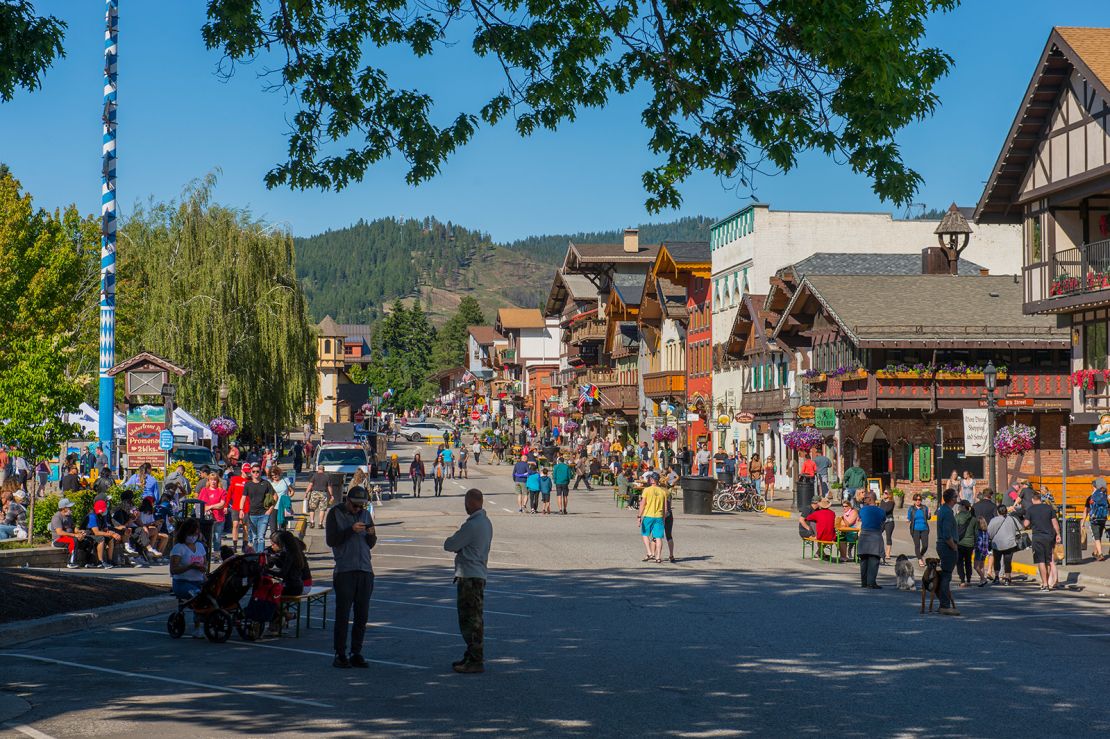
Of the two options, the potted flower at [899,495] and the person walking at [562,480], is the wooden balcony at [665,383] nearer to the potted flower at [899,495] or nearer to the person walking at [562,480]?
the potted flower at [899,495]

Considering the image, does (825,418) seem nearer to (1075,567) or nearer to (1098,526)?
(1098,526)

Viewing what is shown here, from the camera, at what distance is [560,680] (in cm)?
1227

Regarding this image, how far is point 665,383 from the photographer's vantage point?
3034 inches

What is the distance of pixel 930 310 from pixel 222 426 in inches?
965

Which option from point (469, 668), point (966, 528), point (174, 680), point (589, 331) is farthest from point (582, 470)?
point (174, 680)

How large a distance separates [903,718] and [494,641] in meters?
5.42

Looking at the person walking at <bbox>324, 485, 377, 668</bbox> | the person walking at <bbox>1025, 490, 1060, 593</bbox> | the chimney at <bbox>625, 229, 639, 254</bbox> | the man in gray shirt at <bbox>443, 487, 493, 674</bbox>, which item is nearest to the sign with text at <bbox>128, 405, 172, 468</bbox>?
the person walking at <bbox>1025, 490, 1060, 593</bbox>

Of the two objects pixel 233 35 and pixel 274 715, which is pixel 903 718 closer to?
pixel 274 715

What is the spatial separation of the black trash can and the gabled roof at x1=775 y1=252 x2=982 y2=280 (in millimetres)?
20726

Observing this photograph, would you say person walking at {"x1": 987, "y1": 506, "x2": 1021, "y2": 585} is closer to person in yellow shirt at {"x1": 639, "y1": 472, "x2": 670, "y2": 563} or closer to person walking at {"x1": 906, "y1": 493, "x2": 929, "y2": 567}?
person walking at {"x1": 906, "y1": 493, "x2": 929, "y2": 567}

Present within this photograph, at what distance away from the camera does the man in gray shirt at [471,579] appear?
41.5 feet

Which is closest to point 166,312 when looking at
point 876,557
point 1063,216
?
point 1063,216

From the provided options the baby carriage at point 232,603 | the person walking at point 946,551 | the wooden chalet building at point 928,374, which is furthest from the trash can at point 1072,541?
the wooden chalet building at point 928,374

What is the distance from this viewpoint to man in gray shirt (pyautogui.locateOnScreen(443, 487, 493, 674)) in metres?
12.6
